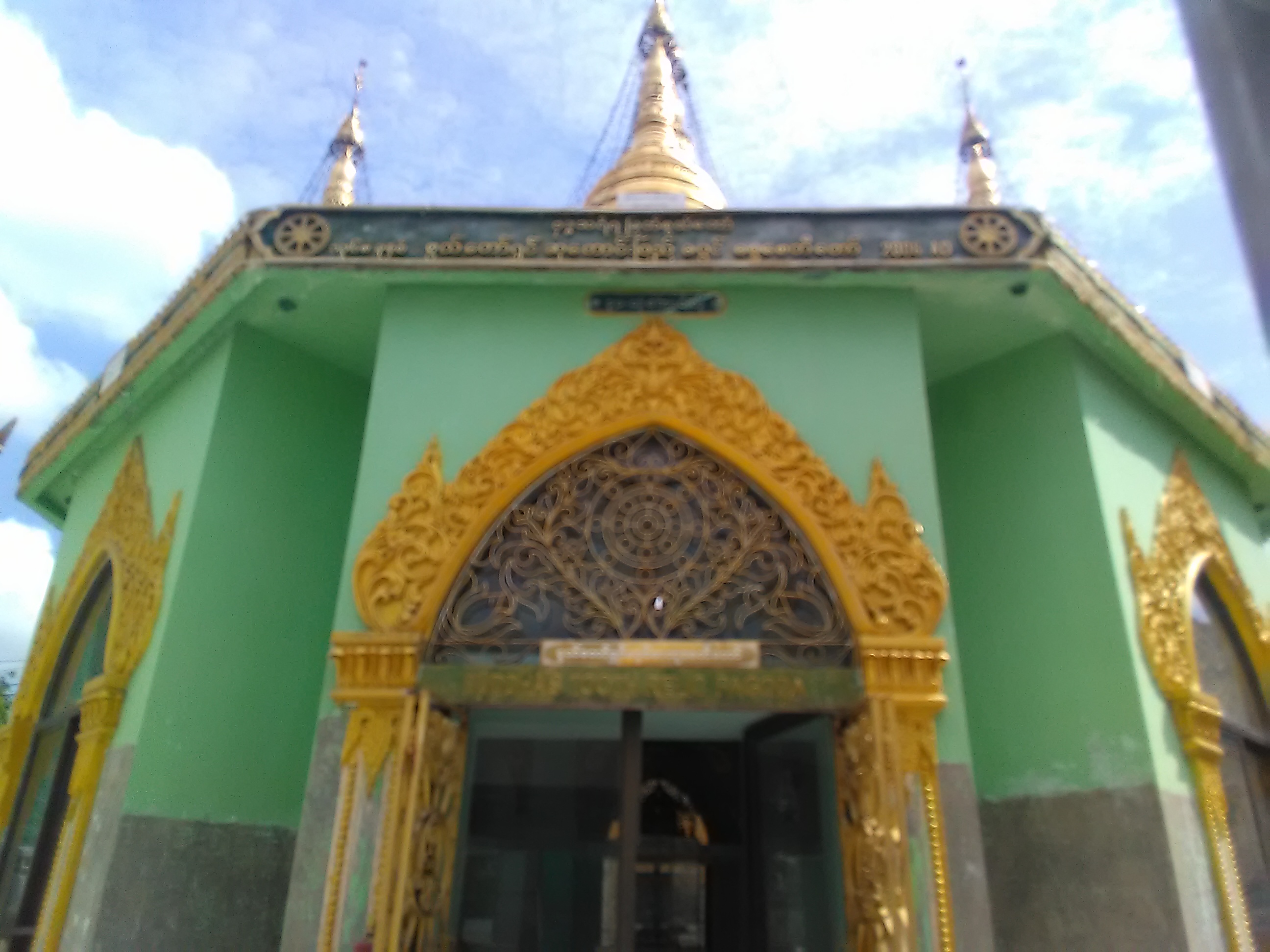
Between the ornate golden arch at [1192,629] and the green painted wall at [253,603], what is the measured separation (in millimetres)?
5552

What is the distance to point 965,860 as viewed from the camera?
16.7ft

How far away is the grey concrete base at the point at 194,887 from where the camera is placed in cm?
550

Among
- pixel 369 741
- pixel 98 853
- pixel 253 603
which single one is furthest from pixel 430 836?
pixel 253 603

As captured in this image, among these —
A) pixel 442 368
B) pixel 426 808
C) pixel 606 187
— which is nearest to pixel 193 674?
pixel 426 808

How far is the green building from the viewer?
5.41m

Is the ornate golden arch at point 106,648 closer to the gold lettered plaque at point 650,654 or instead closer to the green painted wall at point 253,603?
the green painted wall at point 253,603

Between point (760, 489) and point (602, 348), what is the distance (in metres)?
1.41

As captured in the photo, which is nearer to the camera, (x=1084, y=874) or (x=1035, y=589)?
(x=1084, y=874)

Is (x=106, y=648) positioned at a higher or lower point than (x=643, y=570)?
lower

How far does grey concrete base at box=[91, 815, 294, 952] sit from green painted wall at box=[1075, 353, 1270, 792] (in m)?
5.47

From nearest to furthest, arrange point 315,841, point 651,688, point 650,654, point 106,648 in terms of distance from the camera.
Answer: point 315,841, point 651,688, point 650,654, point 106,648

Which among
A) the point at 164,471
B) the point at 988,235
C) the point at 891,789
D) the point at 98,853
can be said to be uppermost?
the point at 988,235

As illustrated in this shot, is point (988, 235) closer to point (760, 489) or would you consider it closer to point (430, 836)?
point (760, 489)

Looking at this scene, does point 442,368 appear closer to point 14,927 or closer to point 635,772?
point 635,772
